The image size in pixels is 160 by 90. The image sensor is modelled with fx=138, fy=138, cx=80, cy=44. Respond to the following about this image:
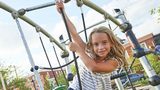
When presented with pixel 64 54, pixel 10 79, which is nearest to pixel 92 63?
pixel 64 54

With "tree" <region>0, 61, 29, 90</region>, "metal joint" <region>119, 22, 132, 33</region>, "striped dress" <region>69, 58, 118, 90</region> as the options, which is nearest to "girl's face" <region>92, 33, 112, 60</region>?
"striped dress" <region>69, 58, 118, 90</region>

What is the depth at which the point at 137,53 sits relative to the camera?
104 inches

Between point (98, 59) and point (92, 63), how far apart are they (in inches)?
8.3

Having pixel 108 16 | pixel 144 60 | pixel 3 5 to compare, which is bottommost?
pixel 144 60

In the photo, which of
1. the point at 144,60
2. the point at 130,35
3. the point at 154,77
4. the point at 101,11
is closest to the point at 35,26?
the point at 101,11

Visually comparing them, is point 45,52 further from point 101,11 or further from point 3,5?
point 101,11

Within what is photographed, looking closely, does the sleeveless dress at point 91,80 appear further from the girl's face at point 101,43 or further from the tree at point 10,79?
the tree at point 10,79

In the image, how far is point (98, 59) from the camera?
1212mm

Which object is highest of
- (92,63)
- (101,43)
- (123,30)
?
(123,30)

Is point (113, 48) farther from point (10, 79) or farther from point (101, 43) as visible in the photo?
point (10, 79)

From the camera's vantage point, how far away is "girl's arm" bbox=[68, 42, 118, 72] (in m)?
1.01

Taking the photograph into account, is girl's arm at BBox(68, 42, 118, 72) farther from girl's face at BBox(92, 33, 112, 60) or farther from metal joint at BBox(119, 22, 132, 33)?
metal joint at BBox(119, 22, 132, 33)

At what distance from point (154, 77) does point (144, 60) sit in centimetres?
35

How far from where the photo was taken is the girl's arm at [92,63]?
1.01 m
